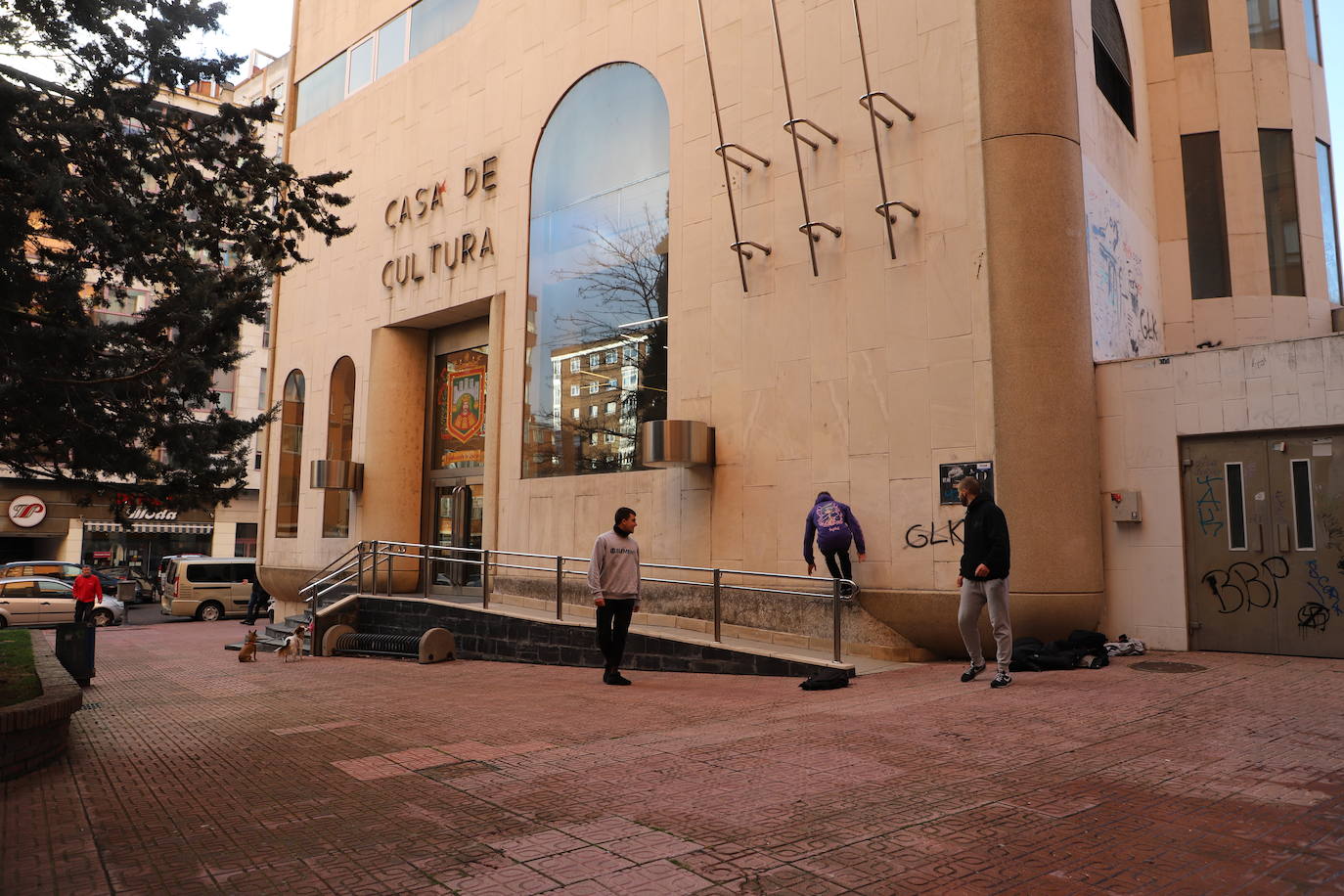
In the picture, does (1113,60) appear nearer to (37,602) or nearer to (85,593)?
(85,593)

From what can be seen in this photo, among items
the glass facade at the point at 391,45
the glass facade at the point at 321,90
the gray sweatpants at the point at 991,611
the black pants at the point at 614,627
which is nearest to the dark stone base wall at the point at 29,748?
the black pants at the point at 614,627

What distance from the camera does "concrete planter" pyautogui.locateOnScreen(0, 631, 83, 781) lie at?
551 centimetres

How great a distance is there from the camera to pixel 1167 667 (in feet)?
28.4

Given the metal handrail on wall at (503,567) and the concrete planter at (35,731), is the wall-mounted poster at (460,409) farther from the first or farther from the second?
the concrete planter at (35,731)

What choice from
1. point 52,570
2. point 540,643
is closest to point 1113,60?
point 540,643

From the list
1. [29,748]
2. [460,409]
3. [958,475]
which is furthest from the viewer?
[460,409]

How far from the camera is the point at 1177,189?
1434 centimetres

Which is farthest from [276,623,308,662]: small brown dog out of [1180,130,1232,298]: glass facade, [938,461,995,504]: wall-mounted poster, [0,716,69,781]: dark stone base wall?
[1180,130,1232,298]: glass facade

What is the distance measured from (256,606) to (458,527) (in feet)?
35.9

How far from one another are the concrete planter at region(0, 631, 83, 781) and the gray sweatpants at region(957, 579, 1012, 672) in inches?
272

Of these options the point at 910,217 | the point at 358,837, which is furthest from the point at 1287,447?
the point at 358,837

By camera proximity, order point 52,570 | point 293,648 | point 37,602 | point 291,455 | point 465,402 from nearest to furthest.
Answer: point 293,648 < point 465,402 < point 291,455 < point 37,602 < point 52,570

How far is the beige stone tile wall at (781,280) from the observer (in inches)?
421

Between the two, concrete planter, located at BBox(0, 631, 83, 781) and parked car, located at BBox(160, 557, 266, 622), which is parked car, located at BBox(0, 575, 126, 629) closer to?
parked car, located at BBox(160, 557, 266, 622)
